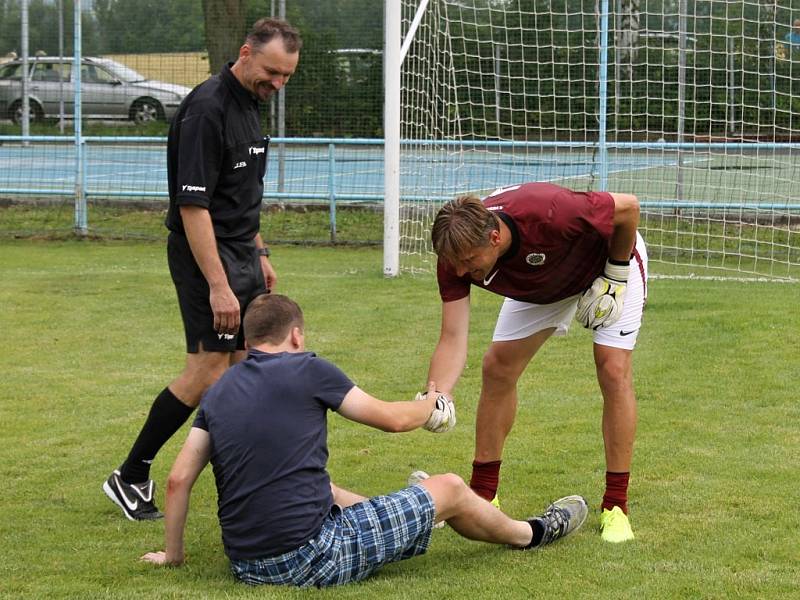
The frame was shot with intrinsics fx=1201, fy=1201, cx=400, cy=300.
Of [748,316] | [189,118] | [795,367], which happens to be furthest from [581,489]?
[748,316]

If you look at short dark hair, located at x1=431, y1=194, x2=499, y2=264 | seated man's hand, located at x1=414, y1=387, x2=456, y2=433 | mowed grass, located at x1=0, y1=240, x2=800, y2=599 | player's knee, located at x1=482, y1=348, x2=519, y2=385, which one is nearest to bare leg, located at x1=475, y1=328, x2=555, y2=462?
player's knee, located at x1=482, y1=348, x2=519, y2=385

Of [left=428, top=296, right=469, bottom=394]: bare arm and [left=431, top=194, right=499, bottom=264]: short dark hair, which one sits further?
[left=428, top=296, right=469, bottom=394]: bare arm

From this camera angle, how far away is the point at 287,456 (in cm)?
395

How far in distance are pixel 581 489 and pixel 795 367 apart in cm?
287

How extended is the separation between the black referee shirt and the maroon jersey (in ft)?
2.99

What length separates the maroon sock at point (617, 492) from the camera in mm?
4695

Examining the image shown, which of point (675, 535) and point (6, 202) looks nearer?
point (675, 535)

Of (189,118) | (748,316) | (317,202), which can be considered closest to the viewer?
(189,118)

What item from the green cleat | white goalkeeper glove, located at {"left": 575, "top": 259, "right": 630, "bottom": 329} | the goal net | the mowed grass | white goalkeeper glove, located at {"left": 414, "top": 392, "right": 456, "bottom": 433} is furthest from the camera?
the goal net

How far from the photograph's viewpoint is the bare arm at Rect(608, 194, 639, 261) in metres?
4.55

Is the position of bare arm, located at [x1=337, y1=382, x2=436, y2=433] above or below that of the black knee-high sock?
above

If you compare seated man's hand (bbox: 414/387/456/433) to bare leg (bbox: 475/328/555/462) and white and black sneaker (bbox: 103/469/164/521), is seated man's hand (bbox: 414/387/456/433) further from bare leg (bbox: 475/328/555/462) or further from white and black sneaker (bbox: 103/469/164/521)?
white and black sneaker (bbox: 103/469/164/521)

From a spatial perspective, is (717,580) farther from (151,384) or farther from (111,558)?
(151,384)

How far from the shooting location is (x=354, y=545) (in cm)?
402
